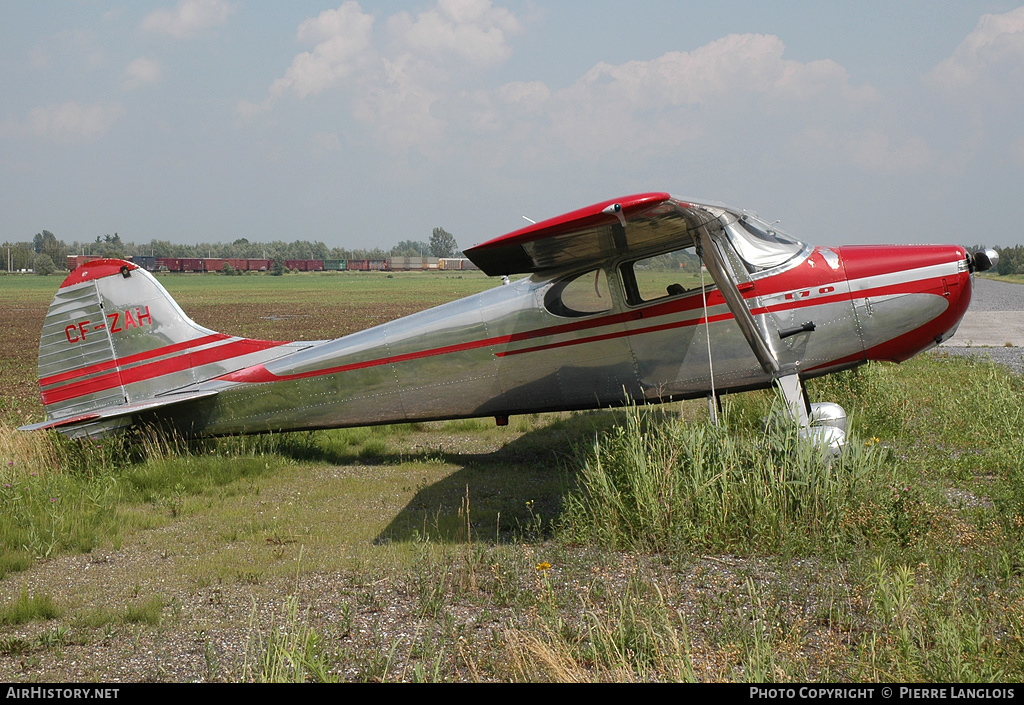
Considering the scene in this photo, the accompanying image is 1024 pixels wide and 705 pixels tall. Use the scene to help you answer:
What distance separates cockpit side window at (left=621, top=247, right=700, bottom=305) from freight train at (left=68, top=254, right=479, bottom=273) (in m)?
116

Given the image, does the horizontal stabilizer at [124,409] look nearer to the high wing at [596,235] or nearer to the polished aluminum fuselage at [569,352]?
the polished aluminum fuselage at [569,352]

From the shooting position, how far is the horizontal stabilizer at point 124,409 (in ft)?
23.4

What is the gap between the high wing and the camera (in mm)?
4723

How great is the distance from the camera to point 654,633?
3428mm

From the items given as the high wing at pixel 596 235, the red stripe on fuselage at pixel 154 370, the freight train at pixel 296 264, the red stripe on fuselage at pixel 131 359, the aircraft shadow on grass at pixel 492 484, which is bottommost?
the aircraft shadow on grass at pixel 492 484

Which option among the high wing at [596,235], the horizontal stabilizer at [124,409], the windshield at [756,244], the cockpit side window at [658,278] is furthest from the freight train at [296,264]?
the windshield at [756,244]

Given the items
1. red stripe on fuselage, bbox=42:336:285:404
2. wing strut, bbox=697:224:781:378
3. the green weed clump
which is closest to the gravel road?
wing strut, bbox=697:224:781:378

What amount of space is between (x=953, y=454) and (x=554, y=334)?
4.00 m

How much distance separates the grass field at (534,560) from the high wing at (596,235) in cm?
161

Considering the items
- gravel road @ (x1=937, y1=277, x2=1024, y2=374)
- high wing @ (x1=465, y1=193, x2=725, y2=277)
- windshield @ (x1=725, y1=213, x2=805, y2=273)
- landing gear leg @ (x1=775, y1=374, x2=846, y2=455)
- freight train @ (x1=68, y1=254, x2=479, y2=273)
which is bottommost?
gravel road @ (x1=937, y1=277, x2=1024, y2=374)

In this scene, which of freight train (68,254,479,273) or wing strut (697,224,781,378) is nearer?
wing strut (697,224,781,378)

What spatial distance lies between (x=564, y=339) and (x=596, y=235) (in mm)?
1181

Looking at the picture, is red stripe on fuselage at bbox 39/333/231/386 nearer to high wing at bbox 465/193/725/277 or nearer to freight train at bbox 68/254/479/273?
high wing at bbox 465/193/725/277

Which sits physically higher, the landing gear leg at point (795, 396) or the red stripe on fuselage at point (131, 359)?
the red stripe on fuselage at point (131, 359)
